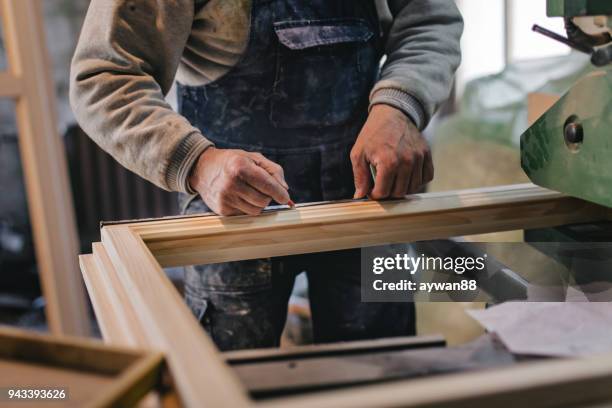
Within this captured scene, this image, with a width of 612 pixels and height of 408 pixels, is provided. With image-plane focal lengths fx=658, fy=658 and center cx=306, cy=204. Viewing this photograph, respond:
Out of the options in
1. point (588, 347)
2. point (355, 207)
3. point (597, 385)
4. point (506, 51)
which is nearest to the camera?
point (597, 385)

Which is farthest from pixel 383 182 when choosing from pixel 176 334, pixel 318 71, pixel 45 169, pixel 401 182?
pixel 45 169

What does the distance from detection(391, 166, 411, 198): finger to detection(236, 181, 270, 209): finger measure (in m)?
0.23

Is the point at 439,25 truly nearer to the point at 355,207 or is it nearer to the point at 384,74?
the point at 384,74

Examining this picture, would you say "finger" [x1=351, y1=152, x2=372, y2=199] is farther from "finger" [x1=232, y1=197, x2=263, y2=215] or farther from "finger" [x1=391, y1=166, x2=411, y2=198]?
"finger" [x1=232, y1=197, x2=263, y2=215]

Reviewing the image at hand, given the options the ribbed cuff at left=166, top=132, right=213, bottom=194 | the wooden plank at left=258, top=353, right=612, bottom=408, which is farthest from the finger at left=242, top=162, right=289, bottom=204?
the wooden plank at left=258, top=353, right=612, bottom=408

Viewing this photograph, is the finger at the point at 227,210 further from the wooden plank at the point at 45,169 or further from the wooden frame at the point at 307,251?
Answer: the wooden plank at the point at 45,169

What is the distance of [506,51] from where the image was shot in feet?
8.96

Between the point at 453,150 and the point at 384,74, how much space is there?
94 cm

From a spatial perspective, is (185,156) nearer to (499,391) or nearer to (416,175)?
(416,175)

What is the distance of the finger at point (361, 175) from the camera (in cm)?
113

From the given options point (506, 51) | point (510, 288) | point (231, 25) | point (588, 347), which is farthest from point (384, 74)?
point (506, 51)

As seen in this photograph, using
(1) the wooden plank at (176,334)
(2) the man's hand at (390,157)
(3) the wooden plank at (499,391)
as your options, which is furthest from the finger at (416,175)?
(3) the wooden plank at (499,391)
